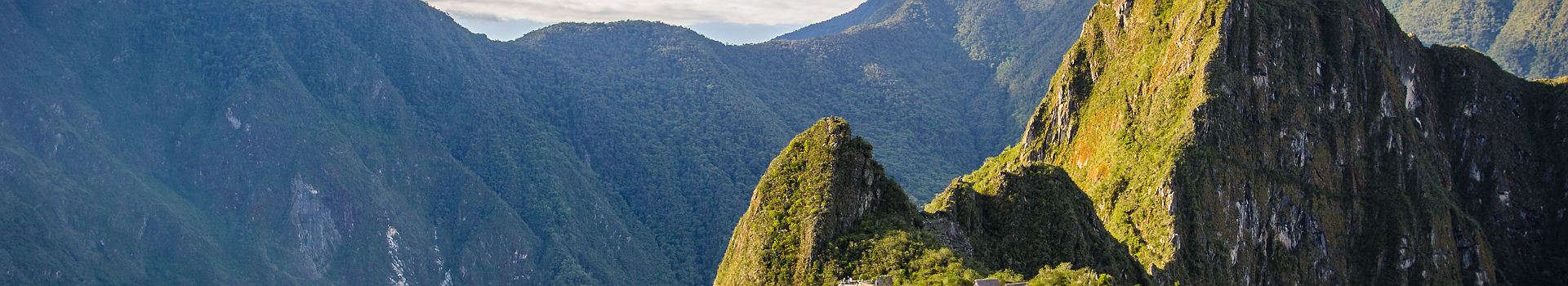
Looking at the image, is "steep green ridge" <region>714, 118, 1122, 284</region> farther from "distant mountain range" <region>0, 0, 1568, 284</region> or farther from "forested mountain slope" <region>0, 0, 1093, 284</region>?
"forested mountain slope" <region>0, 0, 1093, 284</region>

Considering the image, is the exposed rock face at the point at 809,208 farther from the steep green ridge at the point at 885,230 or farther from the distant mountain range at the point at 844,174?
the distant mountain range at the point at 844,174

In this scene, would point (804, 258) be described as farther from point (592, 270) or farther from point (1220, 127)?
point (592, 270)

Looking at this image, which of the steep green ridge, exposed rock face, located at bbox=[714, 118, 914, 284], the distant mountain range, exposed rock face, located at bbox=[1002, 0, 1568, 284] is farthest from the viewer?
exposed rock face, located at bbox=[1002, 0, 1568, 284]

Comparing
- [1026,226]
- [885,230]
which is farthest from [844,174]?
[1026,226]

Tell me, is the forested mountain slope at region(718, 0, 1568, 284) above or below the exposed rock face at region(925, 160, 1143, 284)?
above

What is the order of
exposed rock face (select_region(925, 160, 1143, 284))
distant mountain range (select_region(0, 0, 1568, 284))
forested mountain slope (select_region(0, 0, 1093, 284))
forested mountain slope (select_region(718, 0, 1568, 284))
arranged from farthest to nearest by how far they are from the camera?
forested mountain slope (select_region(0, 0, 1093, 284))
forested mountain slope (select_region(718, 0, 1568, 284))
distant mountain range (select_region(0, 0, 1568, 284))
exposed rock face (select_region(925, 160, 1143, 284))

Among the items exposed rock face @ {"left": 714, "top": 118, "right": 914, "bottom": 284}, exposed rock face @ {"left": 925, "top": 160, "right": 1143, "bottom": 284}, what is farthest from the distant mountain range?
exposed rock face @ {"left": 714, "top": 118, "right": 914, "bottom": 284}
